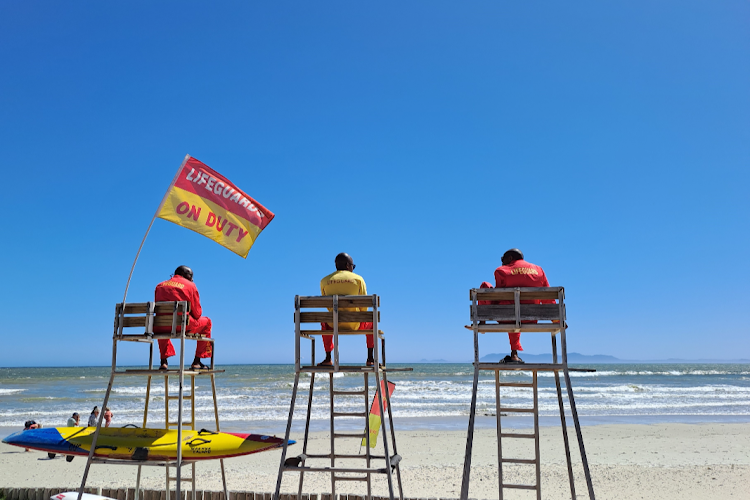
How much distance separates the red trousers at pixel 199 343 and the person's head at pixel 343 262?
173 cm

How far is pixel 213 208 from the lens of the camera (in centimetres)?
656

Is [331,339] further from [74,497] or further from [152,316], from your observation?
[74,497]

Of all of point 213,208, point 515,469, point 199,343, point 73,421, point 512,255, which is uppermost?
point 213,208

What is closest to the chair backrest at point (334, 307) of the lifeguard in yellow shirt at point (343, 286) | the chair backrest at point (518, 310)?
the lifeguard in yellow shirt at point (343, 286)

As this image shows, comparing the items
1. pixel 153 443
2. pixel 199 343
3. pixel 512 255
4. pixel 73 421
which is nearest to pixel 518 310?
pixel 512 255

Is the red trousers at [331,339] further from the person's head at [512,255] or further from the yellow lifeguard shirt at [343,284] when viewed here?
the person's head at [512,255]

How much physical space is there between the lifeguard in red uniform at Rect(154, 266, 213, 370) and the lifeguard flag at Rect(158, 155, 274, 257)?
684mm

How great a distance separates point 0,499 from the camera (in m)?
7.88

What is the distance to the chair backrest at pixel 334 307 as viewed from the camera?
549cm

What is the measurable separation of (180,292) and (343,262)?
183cm

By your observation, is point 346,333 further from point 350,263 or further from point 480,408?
point 480,408

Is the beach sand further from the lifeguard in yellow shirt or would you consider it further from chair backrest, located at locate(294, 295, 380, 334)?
chair backrest, located at locate(294, 295, 380, 334)

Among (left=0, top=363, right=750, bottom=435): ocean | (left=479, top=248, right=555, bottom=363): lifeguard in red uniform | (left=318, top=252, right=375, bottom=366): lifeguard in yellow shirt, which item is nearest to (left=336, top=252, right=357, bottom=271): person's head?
(left=318, top=252, right=375, bottom=366): lifeguard in yellow shirt

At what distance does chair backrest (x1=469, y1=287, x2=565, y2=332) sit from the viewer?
5.31m
